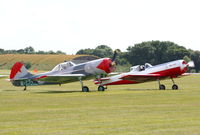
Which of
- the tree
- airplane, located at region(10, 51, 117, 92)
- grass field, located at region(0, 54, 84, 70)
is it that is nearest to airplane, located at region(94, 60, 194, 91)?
airplane, located at region(10, 51, 117, 92)

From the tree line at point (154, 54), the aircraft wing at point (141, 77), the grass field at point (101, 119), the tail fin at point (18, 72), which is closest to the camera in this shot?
the grass field at point (101, 119)

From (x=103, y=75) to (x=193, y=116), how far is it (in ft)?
53.3

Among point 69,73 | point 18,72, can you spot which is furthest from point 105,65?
point 18,72

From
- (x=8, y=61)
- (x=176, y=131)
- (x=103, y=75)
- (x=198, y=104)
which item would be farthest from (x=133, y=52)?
(x=176, y=131)

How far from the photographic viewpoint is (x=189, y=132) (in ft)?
36.5

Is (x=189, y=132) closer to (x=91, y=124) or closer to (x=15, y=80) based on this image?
(x=91, y=124)

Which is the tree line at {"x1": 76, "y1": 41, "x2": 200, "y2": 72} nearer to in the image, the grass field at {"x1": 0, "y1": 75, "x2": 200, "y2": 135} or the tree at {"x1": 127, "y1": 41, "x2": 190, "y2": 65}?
the tree at {"x1": 127, "y1": 41, "x2": 190, "y2": 65}

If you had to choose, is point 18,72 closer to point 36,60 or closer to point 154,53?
point 154,53

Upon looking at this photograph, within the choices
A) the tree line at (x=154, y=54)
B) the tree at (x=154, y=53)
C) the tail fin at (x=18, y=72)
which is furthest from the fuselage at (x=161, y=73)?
the tree at (x=154, y=53)

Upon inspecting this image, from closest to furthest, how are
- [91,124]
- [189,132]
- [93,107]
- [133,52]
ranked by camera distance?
[189,132]
[91,124]
[93,107]
[133,52]

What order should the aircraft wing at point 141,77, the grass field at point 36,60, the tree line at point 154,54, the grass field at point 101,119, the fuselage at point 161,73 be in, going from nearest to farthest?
the grass field at point 101,119, the aircraft wing at point 141,77, the fuselage at point 161,73, the tree line at point 154,54, the grass field at point 36,60

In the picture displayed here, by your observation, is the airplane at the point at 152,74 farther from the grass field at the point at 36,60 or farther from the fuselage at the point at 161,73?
the grass field at the point at 36,60

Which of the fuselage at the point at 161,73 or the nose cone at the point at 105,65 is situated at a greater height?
the nose cone at the point at 105,65

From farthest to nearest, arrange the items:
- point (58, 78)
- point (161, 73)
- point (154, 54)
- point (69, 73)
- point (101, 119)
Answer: point (154, 54)
point (161, 73)
point (69, 73)
point (58, 78)
point (101, 119)
